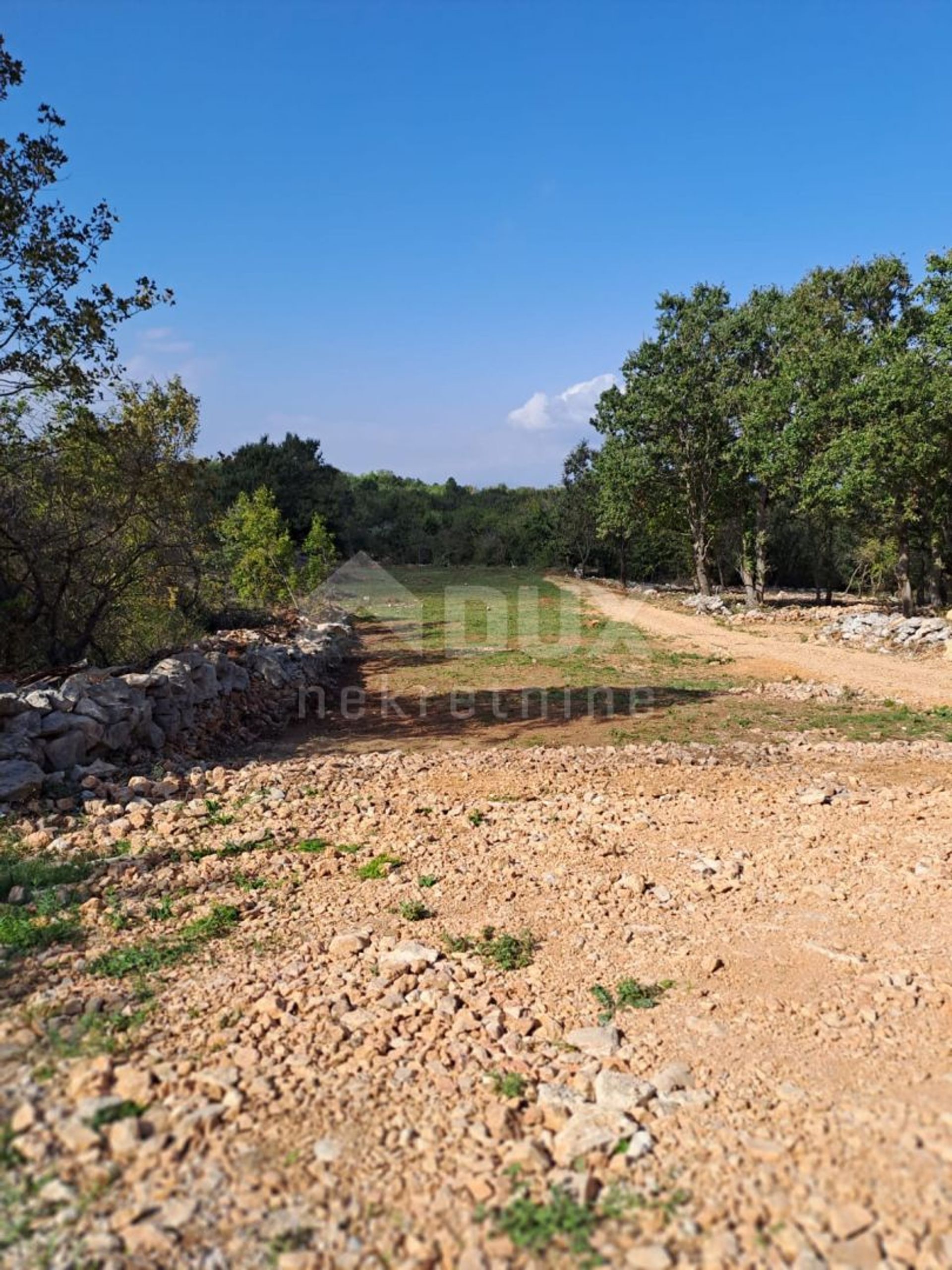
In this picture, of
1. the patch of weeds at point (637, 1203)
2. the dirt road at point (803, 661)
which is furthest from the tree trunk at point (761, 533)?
the patch of weeds at point (637, 1203)

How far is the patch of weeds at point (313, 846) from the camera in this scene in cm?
502

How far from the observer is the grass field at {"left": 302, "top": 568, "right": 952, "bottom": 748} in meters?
9.05

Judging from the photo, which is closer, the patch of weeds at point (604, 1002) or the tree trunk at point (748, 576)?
the patch of weeds at point (604, 1002)

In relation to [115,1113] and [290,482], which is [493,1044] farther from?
[290,482]

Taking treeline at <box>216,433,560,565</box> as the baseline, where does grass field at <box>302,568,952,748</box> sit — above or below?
below

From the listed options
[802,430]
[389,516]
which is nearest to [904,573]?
[802,430]

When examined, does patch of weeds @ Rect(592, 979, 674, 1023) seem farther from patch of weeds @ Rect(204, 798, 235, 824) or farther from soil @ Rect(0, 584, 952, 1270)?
patch of weeds @ Rect(204, 798, 235, 824)

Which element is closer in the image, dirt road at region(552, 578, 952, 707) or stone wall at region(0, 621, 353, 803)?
stone wall at region(0, 621, 353, 803)

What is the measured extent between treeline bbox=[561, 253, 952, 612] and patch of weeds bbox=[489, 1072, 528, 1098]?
18.1m

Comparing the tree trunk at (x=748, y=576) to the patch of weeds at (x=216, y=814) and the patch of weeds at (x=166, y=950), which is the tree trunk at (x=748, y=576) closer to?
the patch of weeds at (x=216, y=814)

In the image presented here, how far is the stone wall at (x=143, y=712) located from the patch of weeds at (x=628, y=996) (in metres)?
4.71

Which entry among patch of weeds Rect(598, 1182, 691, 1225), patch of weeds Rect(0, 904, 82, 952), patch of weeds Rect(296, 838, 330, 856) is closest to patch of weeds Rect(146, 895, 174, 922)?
patch of weeds Rect(0, 904, 82, 952)

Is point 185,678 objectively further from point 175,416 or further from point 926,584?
point 926,584

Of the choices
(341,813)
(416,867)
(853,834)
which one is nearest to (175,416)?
(341,813)
